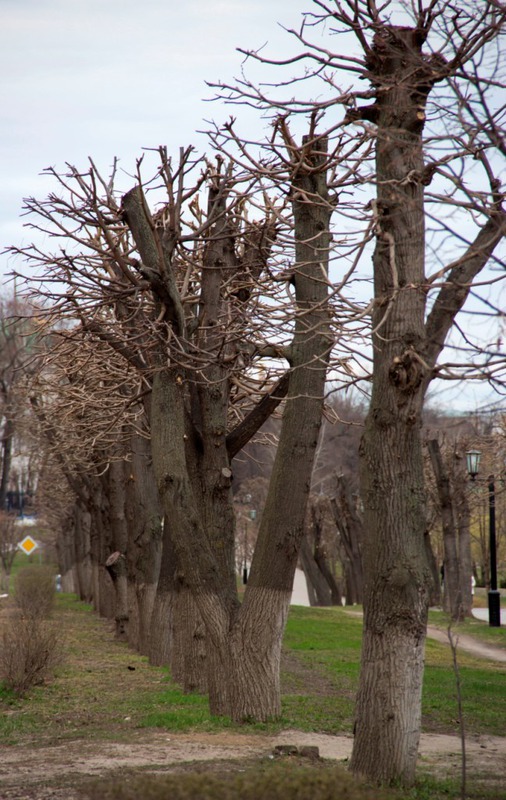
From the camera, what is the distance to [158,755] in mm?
8281

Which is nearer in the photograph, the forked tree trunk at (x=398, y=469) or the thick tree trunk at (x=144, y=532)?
the forked tree trunk at (x=398, y=469)

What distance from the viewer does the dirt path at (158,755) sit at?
7.18 metres

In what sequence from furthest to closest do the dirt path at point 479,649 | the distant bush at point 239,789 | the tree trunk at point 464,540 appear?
the tree trunk at point 464,540
the dirt path at point 479,649
the distant bush at point 239,789

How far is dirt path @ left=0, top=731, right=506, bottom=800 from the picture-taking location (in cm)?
718

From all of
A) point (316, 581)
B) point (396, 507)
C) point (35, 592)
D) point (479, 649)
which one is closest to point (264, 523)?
point (396, 507)

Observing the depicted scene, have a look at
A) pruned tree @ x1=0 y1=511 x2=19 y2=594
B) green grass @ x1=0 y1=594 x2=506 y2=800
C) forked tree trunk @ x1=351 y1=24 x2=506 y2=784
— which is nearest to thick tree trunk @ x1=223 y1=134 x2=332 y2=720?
green grass @ x1=0 y1=594 x2=506 y2=800

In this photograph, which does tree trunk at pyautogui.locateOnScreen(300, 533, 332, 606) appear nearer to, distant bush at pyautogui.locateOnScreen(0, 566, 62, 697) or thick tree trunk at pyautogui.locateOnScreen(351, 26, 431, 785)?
distant bush at pyautogui.locateOnScreen(0, 566, 62, 697)

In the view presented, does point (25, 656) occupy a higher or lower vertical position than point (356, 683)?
higher

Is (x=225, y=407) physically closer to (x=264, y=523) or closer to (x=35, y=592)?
(x=264, y=523)

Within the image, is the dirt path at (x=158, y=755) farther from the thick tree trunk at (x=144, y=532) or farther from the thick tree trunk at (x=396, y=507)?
the thick tree trunk at (x=144, y=532)

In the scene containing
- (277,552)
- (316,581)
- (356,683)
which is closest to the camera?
(277,552)

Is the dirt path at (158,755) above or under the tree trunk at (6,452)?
under

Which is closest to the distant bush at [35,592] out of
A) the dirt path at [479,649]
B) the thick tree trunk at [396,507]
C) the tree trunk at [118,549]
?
the tree trunk at [118,549]

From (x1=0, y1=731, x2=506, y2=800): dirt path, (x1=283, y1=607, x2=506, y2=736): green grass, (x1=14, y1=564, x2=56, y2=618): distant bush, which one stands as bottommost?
(x1=0, y1=731, x2=506, y2=800): dirt path
